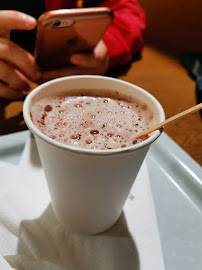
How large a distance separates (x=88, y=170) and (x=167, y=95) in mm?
677

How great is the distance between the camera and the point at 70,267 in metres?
0.50

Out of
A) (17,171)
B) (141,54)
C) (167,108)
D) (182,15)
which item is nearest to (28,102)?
(17,171)

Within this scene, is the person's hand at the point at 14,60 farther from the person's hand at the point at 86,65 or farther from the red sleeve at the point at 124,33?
the red sleeve at the point at 124,33

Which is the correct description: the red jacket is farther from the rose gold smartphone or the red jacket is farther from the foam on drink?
the foam on drink

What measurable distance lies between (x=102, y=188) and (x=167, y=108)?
1.80 feet

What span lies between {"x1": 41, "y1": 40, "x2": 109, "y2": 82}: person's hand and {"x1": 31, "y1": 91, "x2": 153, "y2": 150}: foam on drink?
0.34 m

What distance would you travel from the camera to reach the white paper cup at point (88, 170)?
17.0 inches

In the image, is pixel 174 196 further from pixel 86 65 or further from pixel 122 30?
pixel 122 30

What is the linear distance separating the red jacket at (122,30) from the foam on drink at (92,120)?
0.60 m

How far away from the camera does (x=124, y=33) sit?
4.05 ft

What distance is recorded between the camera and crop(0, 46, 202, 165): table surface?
828 mm

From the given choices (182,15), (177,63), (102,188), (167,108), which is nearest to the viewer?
(102,188)

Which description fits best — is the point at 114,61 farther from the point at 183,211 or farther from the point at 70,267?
the point at 70,267

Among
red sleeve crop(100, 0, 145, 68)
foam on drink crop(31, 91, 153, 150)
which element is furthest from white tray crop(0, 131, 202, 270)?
red sleeve crop(100, 0, 145, 68)
